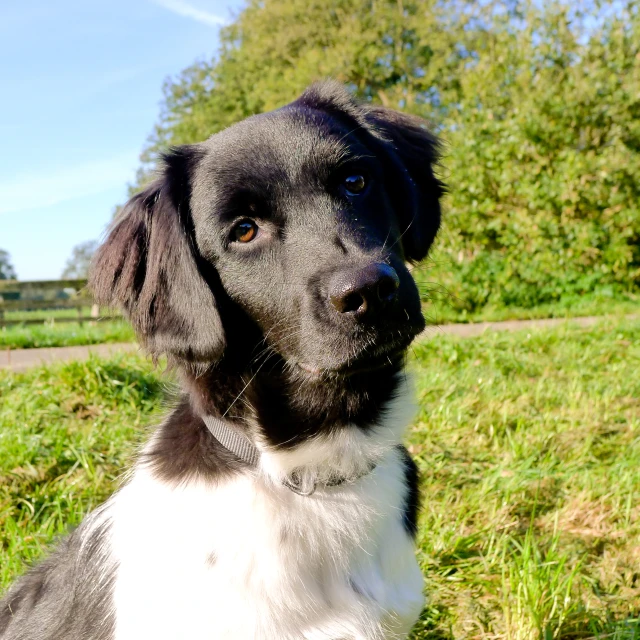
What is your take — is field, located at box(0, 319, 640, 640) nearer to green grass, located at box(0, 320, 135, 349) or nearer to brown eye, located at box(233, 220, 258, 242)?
brown eye, located at box(233, 220, 258, 242)

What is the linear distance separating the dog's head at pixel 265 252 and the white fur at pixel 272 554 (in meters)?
0.38

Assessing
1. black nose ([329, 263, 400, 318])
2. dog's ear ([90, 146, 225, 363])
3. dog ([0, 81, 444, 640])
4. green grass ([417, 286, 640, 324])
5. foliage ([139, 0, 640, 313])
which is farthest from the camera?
foliage ([139, 0, 640, 313])

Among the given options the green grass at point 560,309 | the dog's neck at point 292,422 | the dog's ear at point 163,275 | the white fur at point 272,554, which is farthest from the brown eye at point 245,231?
the green grass at point 560,309

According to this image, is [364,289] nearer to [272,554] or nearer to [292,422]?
[292,422]

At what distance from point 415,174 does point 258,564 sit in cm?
160

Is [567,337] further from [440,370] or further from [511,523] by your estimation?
[511,523]

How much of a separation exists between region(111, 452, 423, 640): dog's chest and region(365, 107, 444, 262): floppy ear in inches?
37.0

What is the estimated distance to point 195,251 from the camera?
7.11 ft

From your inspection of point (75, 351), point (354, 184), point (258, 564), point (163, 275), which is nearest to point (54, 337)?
point (75, 351)

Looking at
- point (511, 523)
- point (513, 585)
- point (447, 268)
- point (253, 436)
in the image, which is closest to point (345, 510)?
point (253, 436)

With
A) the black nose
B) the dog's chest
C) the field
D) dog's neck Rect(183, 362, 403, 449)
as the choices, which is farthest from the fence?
the black nose

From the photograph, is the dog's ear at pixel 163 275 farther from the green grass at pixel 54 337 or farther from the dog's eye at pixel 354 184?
the green grass at pixel 54 337

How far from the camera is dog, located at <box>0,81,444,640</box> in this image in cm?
186

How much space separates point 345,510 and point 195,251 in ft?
3.26
